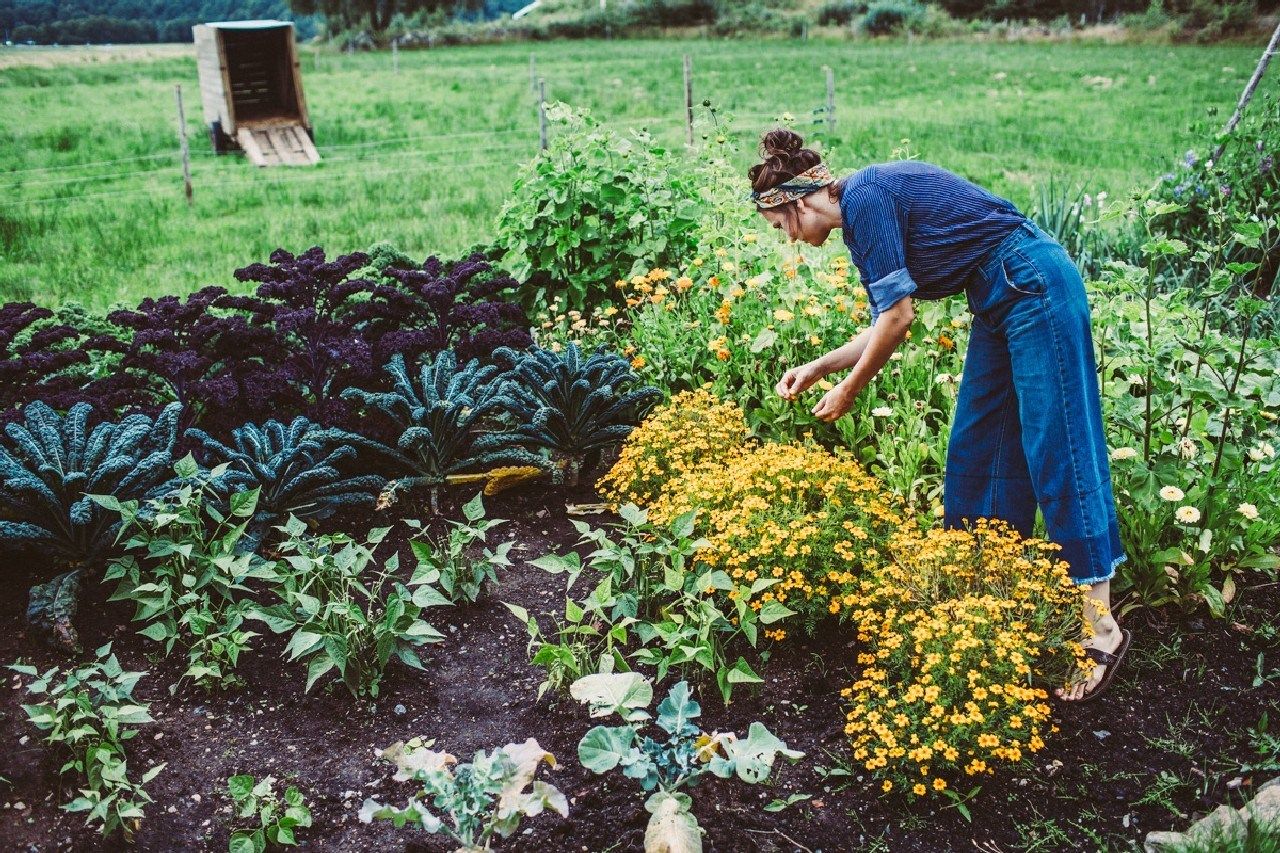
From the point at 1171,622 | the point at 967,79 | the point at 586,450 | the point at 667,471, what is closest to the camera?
the point at 1171,622

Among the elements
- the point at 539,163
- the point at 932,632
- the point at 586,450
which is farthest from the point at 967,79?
the point at 932,632

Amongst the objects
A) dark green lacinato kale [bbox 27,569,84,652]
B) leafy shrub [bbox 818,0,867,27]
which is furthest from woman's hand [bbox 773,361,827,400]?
leafy shrub [bbox 818,0,867,27]

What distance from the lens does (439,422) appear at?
159 inches

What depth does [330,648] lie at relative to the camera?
306 centimetres

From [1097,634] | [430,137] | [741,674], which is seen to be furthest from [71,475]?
[430,137]

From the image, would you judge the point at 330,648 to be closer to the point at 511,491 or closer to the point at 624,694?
the point at 624,694

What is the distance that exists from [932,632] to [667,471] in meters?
1.48

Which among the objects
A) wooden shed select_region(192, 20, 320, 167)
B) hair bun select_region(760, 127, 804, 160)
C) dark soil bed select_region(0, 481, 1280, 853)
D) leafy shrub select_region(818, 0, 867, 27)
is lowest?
dark soil bed select_region(0, 481, 1280, 853)

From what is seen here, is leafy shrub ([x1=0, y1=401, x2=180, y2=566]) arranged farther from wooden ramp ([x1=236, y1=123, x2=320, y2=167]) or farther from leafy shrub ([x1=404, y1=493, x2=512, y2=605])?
wooden ramp ([x1=236, y1=123, x2=320, y2=167])

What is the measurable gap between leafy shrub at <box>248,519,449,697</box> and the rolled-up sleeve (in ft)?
5.47

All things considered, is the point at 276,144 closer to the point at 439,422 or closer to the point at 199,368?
the point at 199,368

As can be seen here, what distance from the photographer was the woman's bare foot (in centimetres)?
304

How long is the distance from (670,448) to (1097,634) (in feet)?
5.49

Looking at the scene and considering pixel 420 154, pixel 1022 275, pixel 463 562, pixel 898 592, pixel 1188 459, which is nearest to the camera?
pixel 1022 275
